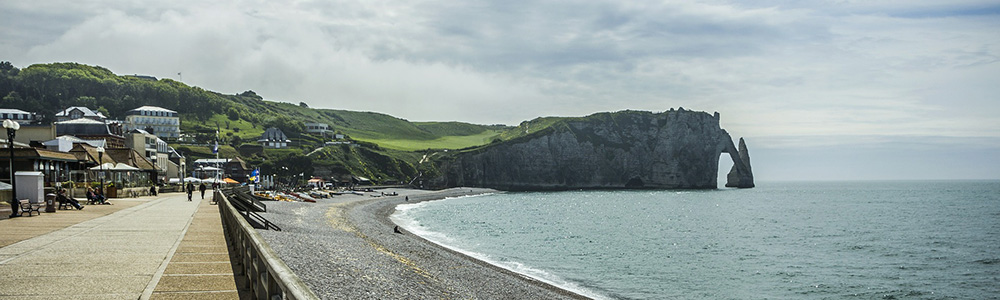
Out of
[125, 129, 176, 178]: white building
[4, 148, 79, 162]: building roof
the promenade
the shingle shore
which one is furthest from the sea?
[125, 129, 176, 178]: white building

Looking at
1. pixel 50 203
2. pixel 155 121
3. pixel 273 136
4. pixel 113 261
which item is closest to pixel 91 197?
pixel 50 203

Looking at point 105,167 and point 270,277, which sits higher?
point 105,167

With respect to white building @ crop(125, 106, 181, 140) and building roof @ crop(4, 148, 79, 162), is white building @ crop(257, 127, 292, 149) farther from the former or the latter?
building roof @ crop(4, 148, 79, 162)

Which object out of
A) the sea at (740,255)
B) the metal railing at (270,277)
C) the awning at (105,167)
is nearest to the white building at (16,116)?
the awning at (105,167)

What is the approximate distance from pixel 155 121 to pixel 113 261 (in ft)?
642

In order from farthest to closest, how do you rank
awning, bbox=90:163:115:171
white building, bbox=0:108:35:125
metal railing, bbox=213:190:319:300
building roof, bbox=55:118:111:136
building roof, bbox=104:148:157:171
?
white building, bbox=0:108:35:125 → building roof, bbox=55:118:111:136 → building roof, bbox=104:148:157:171 → awning, bbox=90:163:115:171 → metal railing, bbox=213:190:319:300

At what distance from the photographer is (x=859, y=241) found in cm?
5366

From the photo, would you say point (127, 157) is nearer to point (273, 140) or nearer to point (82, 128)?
point (82, 128)

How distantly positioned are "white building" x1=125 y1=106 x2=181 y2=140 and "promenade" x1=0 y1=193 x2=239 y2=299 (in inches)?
7065

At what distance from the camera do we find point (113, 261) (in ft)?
50.4

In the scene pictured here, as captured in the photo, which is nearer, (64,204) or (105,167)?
(64,204)

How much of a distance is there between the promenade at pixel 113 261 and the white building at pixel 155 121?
179 meters

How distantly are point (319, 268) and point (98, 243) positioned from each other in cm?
661

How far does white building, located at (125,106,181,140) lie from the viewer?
189250mm
